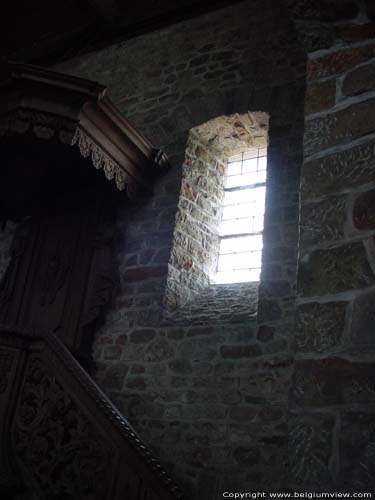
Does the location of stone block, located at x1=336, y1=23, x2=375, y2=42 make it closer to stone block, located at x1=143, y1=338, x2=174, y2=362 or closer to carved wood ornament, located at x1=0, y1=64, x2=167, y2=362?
carved wood ornament, located at x1=0, y1=64, x2=167, y2=362

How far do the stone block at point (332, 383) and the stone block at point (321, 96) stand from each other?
3.47 feet

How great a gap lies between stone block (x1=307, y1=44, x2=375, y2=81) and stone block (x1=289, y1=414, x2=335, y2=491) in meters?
1.39

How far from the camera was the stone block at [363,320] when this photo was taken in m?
1.72

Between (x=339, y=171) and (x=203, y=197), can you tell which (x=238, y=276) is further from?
(x=339, y=171)

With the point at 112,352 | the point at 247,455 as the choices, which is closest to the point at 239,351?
the point at 247,455

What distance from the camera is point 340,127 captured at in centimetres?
212

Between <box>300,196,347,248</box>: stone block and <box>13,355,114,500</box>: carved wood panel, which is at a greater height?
<box>300,196,347,248</box>: stone block

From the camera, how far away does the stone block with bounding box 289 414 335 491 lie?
1638mm

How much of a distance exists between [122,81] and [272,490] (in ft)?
17.3

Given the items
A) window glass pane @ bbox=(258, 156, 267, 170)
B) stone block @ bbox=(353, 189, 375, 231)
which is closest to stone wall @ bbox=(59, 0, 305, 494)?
window glass pane @ bbox=(258, 156, 267, 170)

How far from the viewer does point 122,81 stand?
7094mm

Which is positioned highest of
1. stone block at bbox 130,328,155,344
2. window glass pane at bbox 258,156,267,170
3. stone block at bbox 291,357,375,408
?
window glass pane at bbox 258,156,267,170

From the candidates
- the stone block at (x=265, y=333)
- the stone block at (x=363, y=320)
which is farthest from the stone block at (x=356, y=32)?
the stone block at (x=265, y=333)

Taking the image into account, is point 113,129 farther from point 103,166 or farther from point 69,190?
point 69,190
